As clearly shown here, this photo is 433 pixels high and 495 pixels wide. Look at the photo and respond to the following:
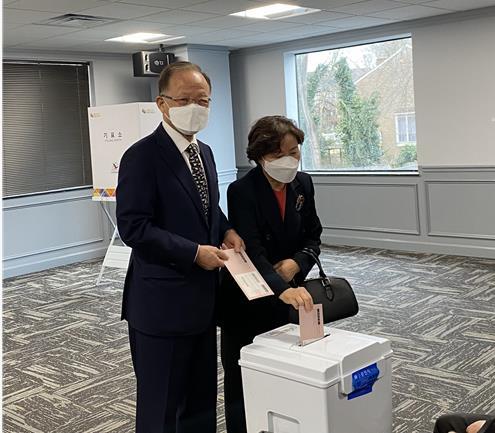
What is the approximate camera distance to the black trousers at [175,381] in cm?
193

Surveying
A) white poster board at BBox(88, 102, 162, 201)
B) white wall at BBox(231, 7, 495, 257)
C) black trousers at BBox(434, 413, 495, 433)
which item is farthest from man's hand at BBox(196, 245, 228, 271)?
white wall at BBox(231, 7, 495, 257)

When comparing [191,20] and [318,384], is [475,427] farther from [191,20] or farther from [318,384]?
[191,20]

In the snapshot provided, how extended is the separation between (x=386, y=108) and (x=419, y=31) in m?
0.90

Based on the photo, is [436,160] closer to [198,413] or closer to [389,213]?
[389,213]

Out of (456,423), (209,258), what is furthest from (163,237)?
(456,423)

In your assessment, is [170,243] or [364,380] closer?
[364,380]

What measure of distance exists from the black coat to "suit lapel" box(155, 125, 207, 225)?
17 centimetres

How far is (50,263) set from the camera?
6.98m

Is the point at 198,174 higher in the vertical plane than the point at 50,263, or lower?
higher

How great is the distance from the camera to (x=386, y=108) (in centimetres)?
685

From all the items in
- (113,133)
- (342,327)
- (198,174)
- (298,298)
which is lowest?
(342,327)

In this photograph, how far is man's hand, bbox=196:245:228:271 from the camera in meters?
1.83

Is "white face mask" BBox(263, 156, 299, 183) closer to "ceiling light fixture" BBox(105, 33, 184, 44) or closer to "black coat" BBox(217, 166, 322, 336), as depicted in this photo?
"black coat" BBox(217, 166, 322, 336)

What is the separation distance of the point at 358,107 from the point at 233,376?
17.5 feet
